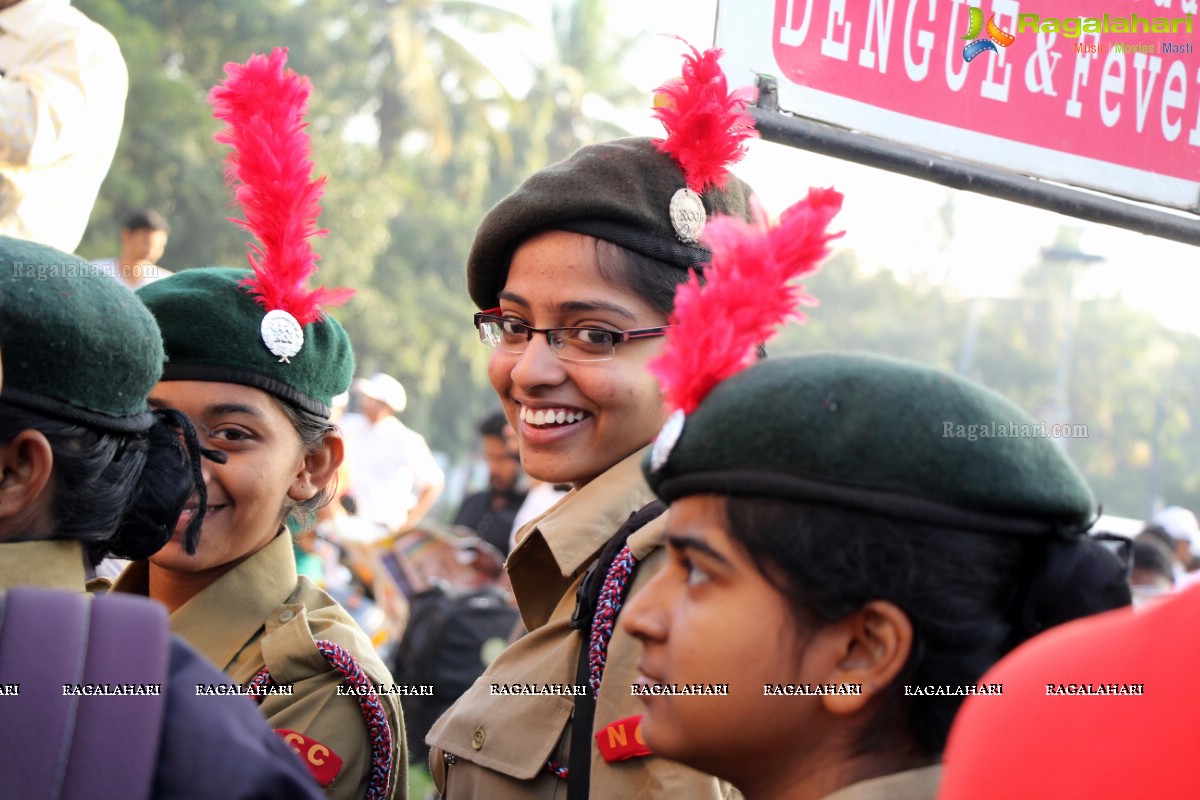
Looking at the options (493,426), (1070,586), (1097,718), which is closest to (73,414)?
(1070,586)

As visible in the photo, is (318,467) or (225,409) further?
(318,467)

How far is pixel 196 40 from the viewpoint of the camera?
22891mm

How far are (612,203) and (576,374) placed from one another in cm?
34

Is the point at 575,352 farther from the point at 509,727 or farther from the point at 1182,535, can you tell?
the point at 1182,535

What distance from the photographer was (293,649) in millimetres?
2627

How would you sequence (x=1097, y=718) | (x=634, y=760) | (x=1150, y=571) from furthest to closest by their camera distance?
(x=1150, y=571), (x=634, y=760), (x=1097, y=718)

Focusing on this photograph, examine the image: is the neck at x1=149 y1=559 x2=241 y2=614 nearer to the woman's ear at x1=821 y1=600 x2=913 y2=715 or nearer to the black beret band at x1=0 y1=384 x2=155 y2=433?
the black beret band at x1=0 y1=384 x2=155 y2=433

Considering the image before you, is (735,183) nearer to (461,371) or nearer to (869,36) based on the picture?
(869,36)

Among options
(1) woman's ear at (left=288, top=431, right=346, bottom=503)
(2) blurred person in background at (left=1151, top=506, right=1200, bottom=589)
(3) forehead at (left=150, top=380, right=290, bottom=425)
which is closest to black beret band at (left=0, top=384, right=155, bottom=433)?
(3) forehead at (left=150, top=380, right=290, bottom=425)

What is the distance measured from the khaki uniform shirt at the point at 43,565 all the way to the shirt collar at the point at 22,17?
2.18 m

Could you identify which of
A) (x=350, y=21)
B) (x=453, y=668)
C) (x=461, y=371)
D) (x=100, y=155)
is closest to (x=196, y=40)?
(x=350, y=21)

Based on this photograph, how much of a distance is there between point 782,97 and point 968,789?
184cm

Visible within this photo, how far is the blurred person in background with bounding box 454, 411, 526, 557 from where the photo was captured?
27.5 feet

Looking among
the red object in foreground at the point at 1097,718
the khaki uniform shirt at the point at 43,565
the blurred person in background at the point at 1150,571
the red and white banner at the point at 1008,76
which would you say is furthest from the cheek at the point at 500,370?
the blurred person in background at the point at 1150,571
